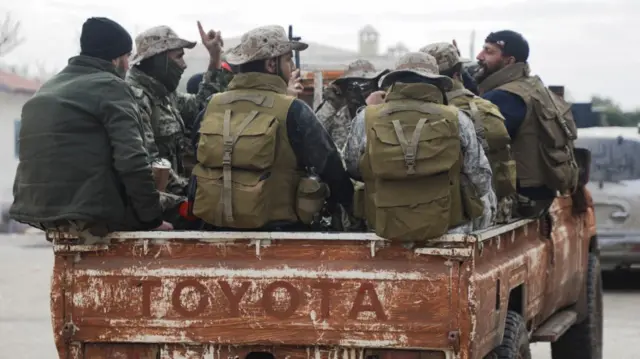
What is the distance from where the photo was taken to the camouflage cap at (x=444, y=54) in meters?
7.71

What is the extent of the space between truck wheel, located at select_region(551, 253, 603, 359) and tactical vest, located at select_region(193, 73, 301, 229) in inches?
145

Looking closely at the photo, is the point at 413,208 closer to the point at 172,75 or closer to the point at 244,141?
the point at 244,141

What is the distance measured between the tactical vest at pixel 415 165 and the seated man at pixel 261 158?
37 centimetres

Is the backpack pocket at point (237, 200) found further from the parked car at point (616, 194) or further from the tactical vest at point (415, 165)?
the parked car at point (616, 194)

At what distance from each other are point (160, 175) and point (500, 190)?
6.16 feet

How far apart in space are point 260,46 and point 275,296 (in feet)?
4.56

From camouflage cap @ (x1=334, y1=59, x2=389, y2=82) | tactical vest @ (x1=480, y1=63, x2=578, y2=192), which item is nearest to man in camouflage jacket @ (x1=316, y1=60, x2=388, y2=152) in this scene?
camouflage cap @ (x1=334, y1=59, x2=389, y2=82)

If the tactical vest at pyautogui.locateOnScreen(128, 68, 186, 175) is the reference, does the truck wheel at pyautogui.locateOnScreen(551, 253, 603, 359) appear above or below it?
below

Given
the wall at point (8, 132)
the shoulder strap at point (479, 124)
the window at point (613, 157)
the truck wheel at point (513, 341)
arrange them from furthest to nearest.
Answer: the wall at point (8, 132)
the window at point (613, 157)
the shoulder strap at point (479, 124)
the truck wheel at point (513, 341)

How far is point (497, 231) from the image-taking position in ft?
20.4

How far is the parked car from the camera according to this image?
48.4ft

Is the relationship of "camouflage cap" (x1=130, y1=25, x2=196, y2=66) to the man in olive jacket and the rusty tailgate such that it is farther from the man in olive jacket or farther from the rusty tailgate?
the rusty tailgate

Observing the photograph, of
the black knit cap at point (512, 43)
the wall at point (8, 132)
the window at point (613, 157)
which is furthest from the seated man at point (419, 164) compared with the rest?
the wall at point (8, 132)

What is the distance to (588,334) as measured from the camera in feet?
30.3
